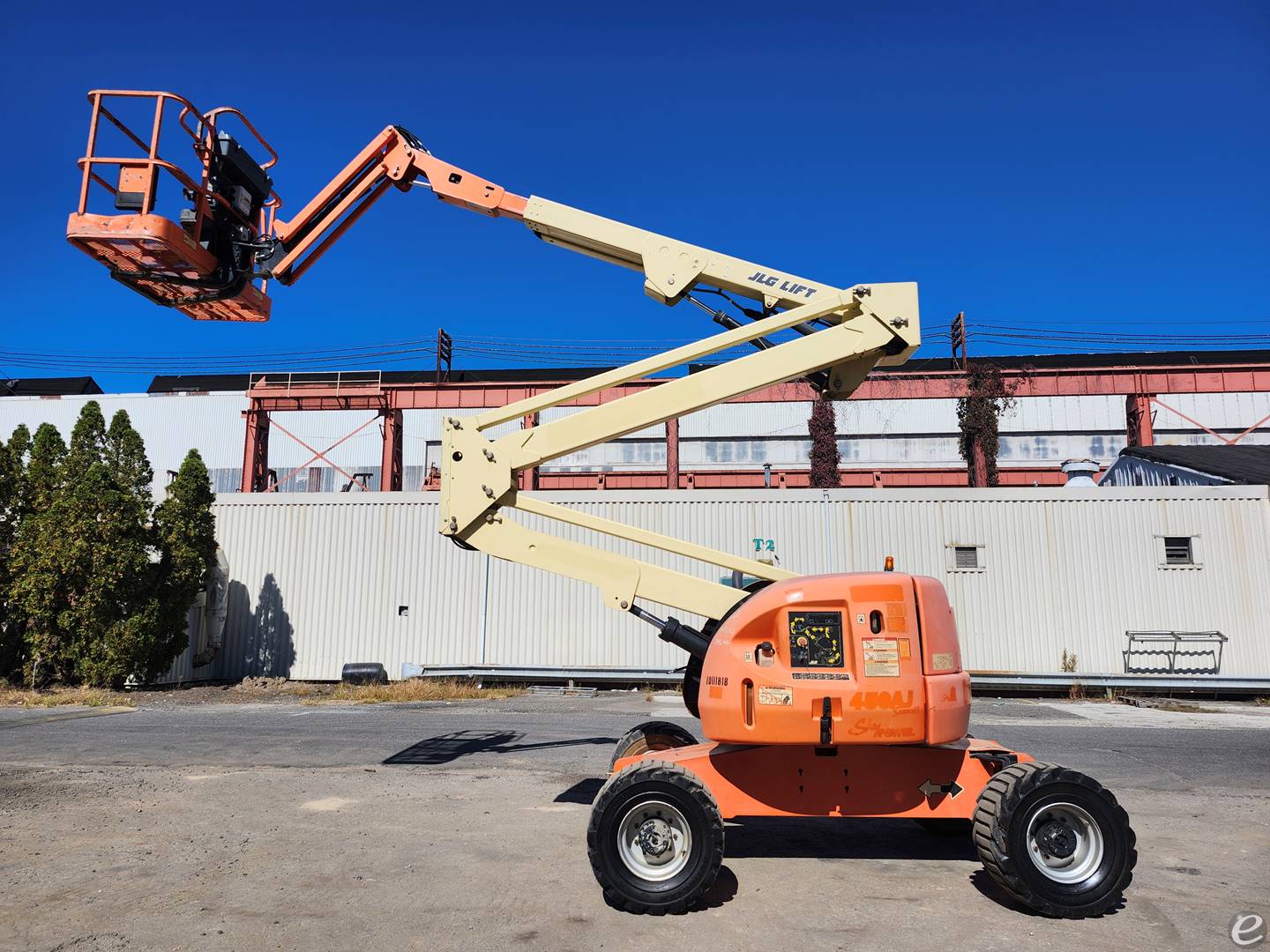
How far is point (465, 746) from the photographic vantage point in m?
10.4

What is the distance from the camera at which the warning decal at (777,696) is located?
5.20 meters

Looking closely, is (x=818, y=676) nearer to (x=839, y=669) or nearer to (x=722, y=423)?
(x=839, y=669)

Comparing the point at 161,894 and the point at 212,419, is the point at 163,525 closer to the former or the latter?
the point at 161,894

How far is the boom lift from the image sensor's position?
4.98m

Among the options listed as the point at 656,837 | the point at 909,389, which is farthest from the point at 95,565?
the point at 909,389

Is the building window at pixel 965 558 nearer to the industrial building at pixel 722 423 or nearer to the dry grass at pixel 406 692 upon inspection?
the industrial building at pixel 722 423

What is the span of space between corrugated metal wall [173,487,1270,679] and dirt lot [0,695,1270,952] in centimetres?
850

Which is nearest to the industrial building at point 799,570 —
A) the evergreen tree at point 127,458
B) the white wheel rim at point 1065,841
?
the evergreen tree at point 127,458

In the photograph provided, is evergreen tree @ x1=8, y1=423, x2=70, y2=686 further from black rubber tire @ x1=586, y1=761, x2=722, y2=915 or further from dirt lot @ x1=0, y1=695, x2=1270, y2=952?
black rubber tire @ x1=586, y1=761, x2=722, y2=915

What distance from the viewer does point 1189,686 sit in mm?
17188

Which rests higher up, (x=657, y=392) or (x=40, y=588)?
(x=657, y=392)

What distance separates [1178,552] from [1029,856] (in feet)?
56.1

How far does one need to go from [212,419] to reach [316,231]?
43057mm

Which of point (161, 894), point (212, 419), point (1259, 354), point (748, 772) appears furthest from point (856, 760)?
point (1259, 354)
